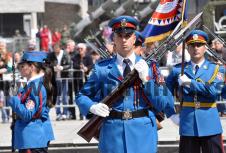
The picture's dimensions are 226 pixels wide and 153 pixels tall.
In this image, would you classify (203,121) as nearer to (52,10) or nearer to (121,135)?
(121,135)

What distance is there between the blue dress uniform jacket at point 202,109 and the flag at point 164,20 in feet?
1.57

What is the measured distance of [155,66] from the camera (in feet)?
21.1

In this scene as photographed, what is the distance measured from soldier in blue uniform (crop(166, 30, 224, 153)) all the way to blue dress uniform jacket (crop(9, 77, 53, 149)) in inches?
59.6

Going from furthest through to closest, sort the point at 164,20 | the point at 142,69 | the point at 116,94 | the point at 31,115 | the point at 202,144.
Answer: the point at 164,20 < the point at 202,144 < the point at 31,115 < the point at 116,94 < the point at 142,69

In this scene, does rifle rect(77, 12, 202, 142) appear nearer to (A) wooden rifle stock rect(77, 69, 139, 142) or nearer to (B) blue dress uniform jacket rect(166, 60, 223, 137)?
(A) wooden rifle stock rect(77, 69, 139, 142)

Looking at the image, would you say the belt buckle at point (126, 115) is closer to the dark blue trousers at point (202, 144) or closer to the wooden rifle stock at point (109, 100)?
the wooden rifle stock at point (109, 100)

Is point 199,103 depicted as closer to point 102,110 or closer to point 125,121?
point 125,121

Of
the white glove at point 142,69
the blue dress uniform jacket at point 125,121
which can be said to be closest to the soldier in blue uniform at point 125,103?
the blue dress uniform jacket at point 125,121

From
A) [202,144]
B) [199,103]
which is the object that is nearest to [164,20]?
[199,103]

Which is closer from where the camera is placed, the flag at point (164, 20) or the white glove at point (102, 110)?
the white glove at point (102, 110)

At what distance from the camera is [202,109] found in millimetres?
8250

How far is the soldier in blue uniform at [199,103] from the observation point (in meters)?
8.14

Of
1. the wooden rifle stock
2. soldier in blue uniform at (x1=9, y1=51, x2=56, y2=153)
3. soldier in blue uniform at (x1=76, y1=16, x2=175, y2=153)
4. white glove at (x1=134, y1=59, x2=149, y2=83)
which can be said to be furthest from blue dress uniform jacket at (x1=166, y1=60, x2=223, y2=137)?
white glove at (x1=134, y1=59, x2=149, y2=83)

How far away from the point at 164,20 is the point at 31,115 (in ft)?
6.02
